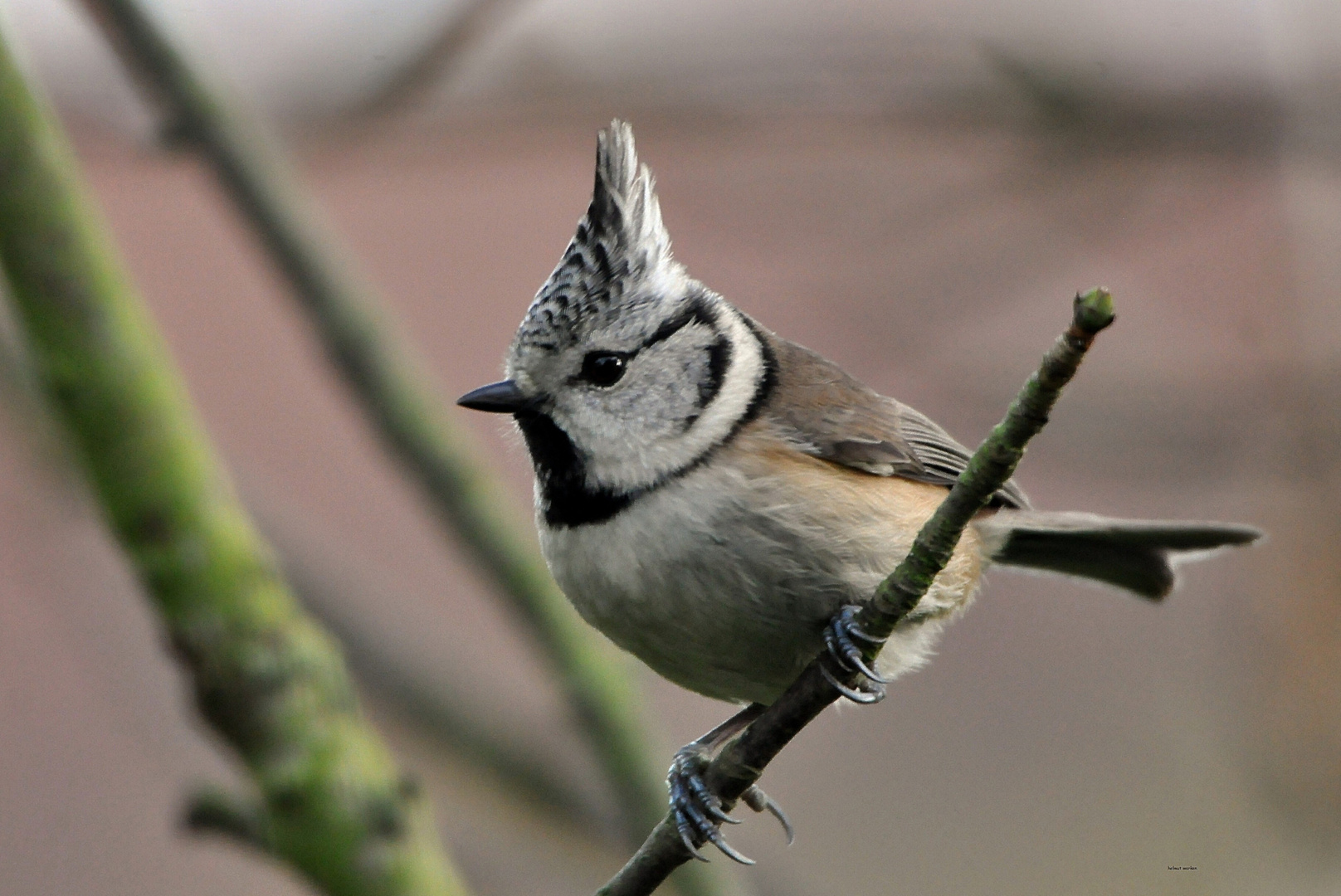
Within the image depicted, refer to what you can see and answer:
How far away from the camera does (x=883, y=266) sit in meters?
4.37

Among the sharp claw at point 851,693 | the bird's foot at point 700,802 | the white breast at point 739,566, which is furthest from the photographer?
the white breast at point 739,566

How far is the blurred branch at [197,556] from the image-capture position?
2.50 m

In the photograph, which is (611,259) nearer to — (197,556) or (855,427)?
(855,427)

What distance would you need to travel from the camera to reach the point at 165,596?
2582mm

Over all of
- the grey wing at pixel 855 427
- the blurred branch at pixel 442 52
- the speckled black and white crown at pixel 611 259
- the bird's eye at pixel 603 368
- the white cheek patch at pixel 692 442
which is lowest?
the grey wing at pixel 855 427

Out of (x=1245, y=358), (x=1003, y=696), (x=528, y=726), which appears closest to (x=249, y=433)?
(x=528, y=726)

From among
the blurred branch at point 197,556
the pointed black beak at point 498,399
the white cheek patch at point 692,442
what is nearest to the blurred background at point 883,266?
the blurred branch at point 197,556

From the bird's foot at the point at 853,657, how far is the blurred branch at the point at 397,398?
0.84 meters

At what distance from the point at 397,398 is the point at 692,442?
0.88 m

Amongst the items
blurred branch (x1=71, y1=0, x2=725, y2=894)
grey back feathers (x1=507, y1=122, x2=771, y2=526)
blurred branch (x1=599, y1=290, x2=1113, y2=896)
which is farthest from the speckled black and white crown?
blurred branch (x1=599, y1=290, x2=1113, y2=896)

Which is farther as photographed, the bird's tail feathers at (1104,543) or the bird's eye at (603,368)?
the bird's tail feathers at (1104,543)

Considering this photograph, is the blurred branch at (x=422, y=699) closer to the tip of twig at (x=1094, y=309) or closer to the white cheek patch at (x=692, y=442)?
the white cheek patch at (x=692, y=442)

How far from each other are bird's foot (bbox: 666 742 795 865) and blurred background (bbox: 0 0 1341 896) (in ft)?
2.20

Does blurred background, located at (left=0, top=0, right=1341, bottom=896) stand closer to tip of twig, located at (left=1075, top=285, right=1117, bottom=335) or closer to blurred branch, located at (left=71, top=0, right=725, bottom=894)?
blurred branch, located at (left=71, top=0, right=725, bottom=894)
